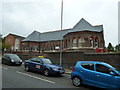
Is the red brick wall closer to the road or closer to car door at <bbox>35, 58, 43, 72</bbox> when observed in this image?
car door at <bbox>35, 58, 43, 72</bbox>

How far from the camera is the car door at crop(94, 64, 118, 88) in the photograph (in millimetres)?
7039

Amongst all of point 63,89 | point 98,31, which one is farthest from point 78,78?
point 98,31

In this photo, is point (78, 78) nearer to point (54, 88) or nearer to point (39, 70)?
point (54, 88)

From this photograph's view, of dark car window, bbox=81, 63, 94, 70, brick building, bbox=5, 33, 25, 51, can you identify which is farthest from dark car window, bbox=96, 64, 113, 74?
brick building, bbox=5, 33, 25, 51

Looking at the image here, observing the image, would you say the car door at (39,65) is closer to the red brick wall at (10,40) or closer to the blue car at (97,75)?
the blue car at (97,75)

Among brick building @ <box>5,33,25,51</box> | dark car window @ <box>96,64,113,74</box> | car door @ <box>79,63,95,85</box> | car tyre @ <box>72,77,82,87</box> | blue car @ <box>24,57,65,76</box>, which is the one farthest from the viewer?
brick building @ <box>5,33,25,51</box>

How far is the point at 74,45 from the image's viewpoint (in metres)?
27.5

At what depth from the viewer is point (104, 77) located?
731cm

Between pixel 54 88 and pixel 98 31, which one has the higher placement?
pixel 98 31

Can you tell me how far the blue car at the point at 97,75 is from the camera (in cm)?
709

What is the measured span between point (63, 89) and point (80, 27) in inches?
899

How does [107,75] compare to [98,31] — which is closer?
[107,75]

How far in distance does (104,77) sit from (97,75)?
1.36ft

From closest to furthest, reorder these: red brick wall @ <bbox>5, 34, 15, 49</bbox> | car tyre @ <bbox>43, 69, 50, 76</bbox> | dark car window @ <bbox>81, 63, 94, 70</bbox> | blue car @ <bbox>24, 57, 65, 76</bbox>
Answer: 1. dark car window @ <bbox>81, 63, 94, 70</bbox>
2. blue car @ <bbox>24, 57, 65, 76</bbox>
3. car tyre @ <bbox>43, 69, 50, 76</bbox>
4. red brick wall @ <bbox>5, 34, 15, 49</bbox>
